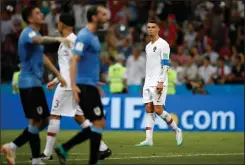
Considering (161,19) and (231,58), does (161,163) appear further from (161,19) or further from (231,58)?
(161,19)

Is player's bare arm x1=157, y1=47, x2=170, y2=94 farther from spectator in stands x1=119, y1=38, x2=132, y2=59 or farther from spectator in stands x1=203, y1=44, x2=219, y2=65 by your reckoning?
spectator in stands x1=119, y1=38, x2=132, y2=59

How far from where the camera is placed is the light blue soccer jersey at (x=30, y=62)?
469 inches

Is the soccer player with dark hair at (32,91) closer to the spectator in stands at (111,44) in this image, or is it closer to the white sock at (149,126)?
the white sock at (149,126)

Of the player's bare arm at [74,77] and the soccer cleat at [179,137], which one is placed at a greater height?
the player's bare arm at [74,77]

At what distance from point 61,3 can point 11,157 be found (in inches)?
640

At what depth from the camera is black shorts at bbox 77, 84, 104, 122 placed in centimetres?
1120

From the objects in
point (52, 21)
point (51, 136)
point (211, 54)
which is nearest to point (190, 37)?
point (211, 54)

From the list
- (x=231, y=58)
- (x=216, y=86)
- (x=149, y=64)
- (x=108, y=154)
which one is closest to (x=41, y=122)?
(x=108, y=154)

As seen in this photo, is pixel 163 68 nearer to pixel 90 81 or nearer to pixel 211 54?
pixel 90 81

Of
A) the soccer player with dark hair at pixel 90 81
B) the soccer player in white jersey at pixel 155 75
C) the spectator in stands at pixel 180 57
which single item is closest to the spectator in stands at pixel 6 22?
the spectator in stands at pixel 180 57

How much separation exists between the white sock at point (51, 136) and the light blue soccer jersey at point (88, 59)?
2.40m

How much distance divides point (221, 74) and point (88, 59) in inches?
565

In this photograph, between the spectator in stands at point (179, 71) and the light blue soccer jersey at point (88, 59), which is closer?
the light blue soccer jersey at point (88, 59)

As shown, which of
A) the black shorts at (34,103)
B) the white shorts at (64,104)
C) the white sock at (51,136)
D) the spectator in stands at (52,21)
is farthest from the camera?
the spectator in stands at (52,21)
